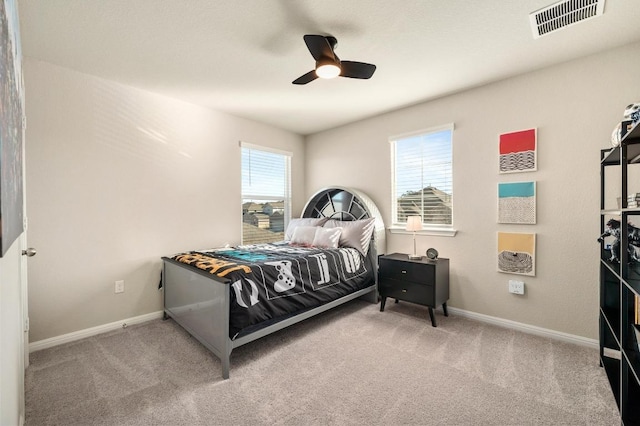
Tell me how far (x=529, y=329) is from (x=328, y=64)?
300cm

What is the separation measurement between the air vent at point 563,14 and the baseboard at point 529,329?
2.51 m

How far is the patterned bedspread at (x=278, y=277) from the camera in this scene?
84.0 inches

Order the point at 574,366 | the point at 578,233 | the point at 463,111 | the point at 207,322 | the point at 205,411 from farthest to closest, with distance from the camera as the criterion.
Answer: the point at 463,111
the point at 578,233
the point at 207,322
the point at 574,366
the point at 205,411

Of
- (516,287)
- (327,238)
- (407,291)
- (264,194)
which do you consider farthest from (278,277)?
(516,287)

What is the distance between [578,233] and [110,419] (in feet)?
12.1

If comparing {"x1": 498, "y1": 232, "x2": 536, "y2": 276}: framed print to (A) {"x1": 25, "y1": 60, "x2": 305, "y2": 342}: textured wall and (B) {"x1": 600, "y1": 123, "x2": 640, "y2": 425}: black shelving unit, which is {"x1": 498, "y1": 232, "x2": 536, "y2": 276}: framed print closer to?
(B) {"x1": 600, "y1": 123, "x2": 640, "y2": 425}: black shelving unit

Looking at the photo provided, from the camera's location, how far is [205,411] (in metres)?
1.68

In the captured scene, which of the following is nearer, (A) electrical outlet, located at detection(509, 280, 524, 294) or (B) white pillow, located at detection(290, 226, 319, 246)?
(A) electrical outlet, located at detection(509, 280, 524, 294)

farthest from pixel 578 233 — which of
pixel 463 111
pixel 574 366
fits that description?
pixel 463 111

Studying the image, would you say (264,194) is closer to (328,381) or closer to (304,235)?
(304,235)

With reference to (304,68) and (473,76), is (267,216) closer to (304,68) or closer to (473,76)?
(304,68)

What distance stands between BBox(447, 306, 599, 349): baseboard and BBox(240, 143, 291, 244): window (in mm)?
2658

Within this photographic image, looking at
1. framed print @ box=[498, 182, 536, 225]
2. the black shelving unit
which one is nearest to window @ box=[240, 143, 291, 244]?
framed print @ box=[498, 182, 536, 225]

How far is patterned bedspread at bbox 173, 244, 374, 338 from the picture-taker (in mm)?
2133
